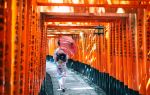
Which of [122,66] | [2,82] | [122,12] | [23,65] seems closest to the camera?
[2,82]

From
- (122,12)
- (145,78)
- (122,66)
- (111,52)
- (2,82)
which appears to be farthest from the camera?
(111,52)

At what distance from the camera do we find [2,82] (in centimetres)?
360

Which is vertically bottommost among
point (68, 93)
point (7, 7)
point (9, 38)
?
point (68, 93)

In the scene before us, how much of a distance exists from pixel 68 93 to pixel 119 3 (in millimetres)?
8360

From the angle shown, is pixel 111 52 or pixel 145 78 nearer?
pixel 145 78

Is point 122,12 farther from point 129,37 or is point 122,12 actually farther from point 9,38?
point 9,38

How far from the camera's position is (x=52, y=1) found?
8602mm

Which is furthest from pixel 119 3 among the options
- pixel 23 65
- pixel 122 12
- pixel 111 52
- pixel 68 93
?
pixel 68 93

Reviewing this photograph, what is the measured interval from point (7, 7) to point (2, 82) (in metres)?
0.85

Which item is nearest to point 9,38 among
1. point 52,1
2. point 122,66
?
point 52,1

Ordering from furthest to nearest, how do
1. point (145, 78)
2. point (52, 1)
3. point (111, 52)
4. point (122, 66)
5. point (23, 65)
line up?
1. point (111, 52)
2. point (122, 66)
3. point (145, 78)
4. point (52, 1)
5. point (23, 65)

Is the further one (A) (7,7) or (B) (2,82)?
(A) (7,7)

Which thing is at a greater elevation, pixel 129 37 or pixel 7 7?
pixel 7 7

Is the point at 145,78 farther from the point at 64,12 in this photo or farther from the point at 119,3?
the point at 64,12
